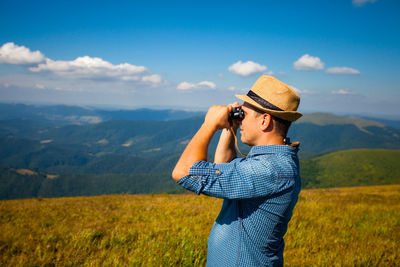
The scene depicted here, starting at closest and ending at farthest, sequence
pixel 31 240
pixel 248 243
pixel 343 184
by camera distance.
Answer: pixel 248 243 → pixel 31 240 → pixel 343 184

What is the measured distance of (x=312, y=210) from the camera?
8.29 m

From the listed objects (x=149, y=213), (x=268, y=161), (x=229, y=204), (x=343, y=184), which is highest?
(x=268, y=161)

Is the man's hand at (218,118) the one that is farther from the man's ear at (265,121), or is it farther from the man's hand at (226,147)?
the man's hand at (226,147)

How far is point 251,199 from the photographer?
192cm

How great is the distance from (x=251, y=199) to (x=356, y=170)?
699 ft

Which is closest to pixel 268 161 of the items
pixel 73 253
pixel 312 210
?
pixel 73 253

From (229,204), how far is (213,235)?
372 millimetres

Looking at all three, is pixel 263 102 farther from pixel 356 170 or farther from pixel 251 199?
pixel 356 170

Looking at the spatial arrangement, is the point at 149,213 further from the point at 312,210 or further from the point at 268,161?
the point at 268,161

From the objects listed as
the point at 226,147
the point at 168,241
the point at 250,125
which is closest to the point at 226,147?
the point at 226,147

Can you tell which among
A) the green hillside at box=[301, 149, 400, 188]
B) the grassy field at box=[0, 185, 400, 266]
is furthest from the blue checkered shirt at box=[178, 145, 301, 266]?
the green hillside at box=[301, 149, 400, 188]

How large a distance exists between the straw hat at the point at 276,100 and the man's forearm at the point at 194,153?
49 centimetres

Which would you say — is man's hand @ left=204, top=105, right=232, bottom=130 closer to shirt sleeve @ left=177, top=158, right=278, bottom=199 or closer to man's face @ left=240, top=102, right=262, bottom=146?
man's face @ left=240, top=102, right=262, bottom=146

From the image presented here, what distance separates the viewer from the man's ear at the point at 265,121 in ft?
6.82
